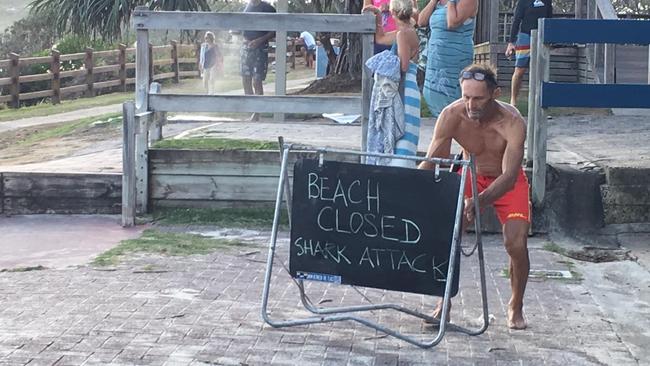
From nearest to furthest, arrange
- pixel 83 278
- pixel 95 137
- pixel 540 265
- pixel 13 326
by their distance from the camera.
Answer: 1. pixel 13 326
2. pixel 83 278
3. pixel 540 265
4. pixel 95 137

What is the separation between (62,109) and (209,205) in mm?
15291

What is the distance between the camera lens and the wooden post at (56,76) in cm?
2697

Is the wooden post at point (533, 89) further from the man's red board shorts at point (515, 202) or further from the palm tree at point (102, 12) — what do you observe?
the palm tree at point (102, 12)

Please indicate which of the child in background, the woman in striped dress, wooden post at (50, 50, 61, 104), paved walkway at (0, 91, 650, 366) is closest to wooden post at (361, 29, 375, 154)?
the woman in striped dress

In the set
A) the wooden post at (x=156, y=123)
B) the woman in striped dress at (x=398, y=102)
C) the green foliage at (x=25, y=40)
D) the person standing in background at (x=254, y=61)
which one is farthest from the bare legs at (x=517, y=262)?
the green foliage at (x=25, y=40)

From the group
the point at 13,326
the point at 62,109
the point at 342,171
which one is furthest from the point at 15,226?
the point at 62,109

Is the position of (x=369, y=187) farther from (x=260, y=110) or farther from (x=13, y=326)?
(x=260, y=110)

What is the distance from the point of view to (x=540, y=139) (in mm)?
9156

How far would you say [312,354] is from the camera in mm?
5621

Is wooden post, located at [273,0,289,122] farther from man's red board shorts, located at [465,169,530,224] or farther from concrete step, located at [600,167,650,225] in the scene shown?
man's red board shorts, located at [465,169,530,224]

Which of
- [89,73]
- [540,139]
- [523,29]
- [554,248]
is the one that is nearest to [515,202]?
[554,248]

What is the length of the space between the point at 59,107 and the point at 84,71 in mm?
4202

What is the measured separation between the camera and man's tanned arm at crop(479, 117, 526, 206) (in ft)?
20.2

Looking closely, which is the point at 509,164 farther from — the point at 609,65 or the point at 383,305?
the point at 609,65
